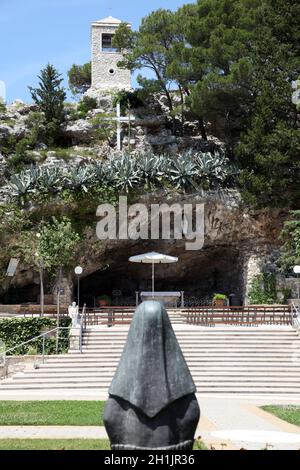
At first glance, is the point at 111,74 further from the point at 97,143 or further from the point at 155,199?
the point at 155,199

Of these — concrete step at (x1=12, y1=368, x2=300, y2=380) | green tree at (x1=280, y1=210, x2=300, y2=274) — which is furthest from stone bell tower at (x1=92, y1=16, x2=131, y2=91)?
concrete step at (x1=12, y1=368, x2=300, y2=380)

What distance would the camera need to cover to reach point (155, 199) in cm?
3028

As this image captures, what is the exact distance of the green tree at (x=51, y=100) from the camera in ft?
117

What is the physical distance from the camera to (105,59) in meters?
44.3

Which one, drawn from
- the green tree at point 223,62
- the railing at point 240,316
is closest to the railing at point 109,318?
the railing at point 240,316

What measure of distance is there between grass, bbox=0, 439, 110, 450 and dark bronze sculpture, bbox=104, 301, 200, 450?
9.31ft

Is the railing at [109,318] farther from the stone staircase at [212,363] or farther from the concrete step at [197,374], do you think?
the concrete step at [197,374]

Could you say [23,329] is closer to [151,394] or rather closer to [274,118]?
[274,118]

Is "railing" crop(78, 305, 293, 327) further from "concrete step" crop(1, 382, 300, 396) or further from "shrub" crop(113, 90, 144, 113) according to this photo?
"shrub" crop(113, 90, 144, 113)

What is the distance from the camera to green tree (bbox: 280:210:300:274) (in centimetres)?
2631

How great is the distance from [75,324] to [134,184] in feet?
32.5

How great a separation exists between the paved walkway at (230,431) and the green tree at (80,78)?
39.0m

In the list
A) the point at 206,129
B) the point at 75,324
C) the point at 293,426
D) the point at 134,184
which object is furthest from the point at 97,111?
the point at 293,426

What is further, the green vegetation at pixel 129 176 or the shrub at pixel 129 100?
the shrub at pixel 129 100
